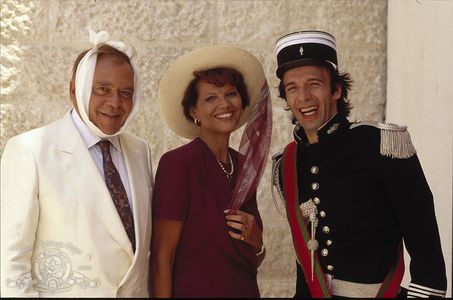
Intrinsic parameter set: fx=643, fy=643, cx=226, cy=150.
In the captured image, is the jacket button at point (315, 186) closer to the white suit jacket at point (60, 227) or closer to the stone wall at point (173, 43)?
the white suit jacket at point (60, 227)

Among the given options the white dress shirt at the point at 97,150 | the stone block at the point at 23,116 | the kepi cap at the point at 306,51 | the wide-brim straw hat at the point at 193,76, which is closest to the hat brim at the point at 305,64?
the kepi cap at the point at 306,51

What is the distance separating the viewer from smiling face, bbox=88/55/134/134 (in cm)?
276

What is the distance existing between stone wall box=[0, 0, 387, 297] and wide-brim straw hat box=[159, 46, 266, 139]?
3.31 feet

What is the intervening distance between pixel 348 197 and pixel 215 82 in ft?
2.60

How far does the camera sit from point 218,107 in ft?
9.53

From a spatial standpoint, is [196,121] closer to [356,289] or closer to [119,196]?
[119,196]

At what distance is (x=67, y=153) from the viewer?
8.88 ft

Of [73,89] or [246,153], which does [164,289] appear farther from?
[73,89]

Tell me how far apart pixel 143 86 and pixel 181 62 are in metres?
1.24

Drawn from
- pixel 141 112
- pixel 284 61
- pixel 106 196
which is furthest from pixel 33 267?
pixel 141 112

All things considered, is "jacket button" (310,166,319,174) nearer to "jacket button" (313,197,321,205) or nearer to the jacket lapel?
"jacket button" (313,197,321,205)

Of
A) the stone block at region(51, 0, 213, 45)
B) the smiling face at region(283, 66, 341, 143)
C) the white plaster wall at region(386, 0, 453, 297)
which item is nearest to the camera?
the smiling face at region(283, 66, 341, 143)

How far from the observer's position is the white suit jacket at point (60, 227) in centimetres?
254

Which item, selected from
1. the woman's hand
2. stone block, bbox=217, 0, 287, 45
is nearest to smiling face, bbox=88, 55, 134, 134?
the woman's hand
